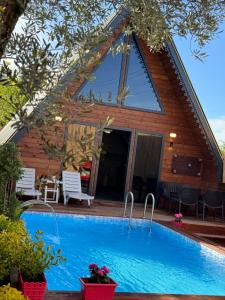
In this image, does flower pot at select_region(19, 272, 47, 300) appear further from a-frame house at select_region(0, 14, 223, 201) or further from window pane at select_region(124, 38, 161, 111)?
window pane at select_region(124, 38, 161, 111)

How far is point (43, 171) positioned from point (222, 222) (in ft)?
18.4

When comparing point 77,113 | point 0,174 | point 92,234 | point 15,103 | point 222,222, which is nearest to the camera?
point 15,103

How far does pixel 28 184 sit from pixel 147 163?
171 inches

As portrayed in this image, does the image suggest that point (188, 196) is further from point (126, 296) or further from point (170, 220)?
point (126, 296)

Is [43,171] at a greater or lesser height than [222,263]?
greater

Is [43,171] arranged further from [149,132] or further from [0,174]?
[0,174]

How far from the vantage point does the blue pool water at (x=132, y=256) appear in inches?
292

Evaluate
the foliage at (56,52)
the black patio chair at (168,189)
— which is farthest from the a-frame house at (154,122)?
the foliage at (56,52)

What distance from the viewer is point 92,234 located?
10805mm

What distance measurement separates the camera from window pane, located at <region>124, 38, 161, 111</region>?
1449 centimetres

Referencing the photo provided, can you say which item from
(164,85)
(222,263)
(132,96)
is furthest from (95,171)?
(222,263)

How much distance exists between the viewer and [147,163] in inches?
590

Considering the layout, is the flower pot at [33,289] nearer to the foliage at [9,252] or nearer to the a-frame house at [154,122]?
the foliage at [9,252]

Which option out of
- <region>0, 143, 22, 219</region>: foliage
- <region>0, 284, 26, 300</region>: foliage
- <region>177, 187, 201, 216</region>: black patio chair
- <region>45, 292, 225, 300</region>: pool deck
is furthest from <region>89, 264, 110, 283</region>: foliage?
<region>177, 187, 201, 216</region>: black patio chair
